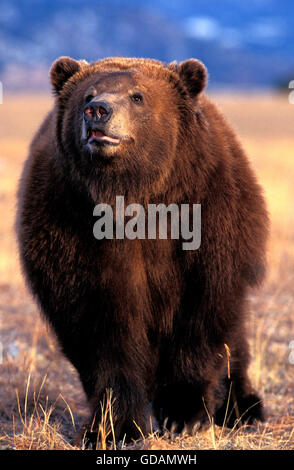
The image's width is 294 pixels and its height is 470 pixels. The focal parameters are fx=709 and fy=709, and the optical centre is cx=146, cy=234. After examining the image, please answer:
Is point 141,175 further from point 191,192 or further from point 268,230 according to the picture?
point 268,230

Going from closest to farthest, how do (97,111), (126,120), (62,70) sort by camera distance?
(97,111), (126,120), (62,70)

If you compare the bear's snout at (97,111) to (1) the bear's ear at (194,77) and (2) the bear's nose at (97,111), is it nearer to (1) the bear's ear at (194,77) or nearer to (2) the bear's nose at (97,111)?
(2) the bear's nose at (97,111)

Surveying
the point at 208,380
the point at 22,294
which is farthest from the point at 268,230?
the point at 22,294

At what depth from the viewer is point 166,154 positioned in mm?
4328

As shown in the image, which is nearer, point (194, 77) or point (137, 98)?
point (137, 98)

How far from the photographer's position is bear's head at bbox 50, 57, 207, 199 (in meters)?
4.13

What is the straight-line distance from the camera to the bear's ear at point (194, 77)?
15.0 ft

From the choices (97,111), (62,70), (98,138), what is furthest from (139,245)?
(62,70)

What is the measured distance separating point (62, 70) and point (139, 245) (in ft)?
4.35

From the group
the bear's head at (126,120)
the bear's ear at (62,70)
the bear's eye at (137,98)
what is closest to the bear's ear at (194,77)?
the bear's head at (126,120)

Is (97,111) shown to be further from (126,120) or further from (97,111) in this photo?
(126,120)

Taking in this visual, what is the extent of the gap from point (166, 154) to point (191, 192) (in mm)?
282

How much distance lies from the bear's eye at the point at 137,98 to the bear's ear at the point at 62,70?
0.61 metres

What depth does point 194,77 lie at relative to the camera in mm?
4590
